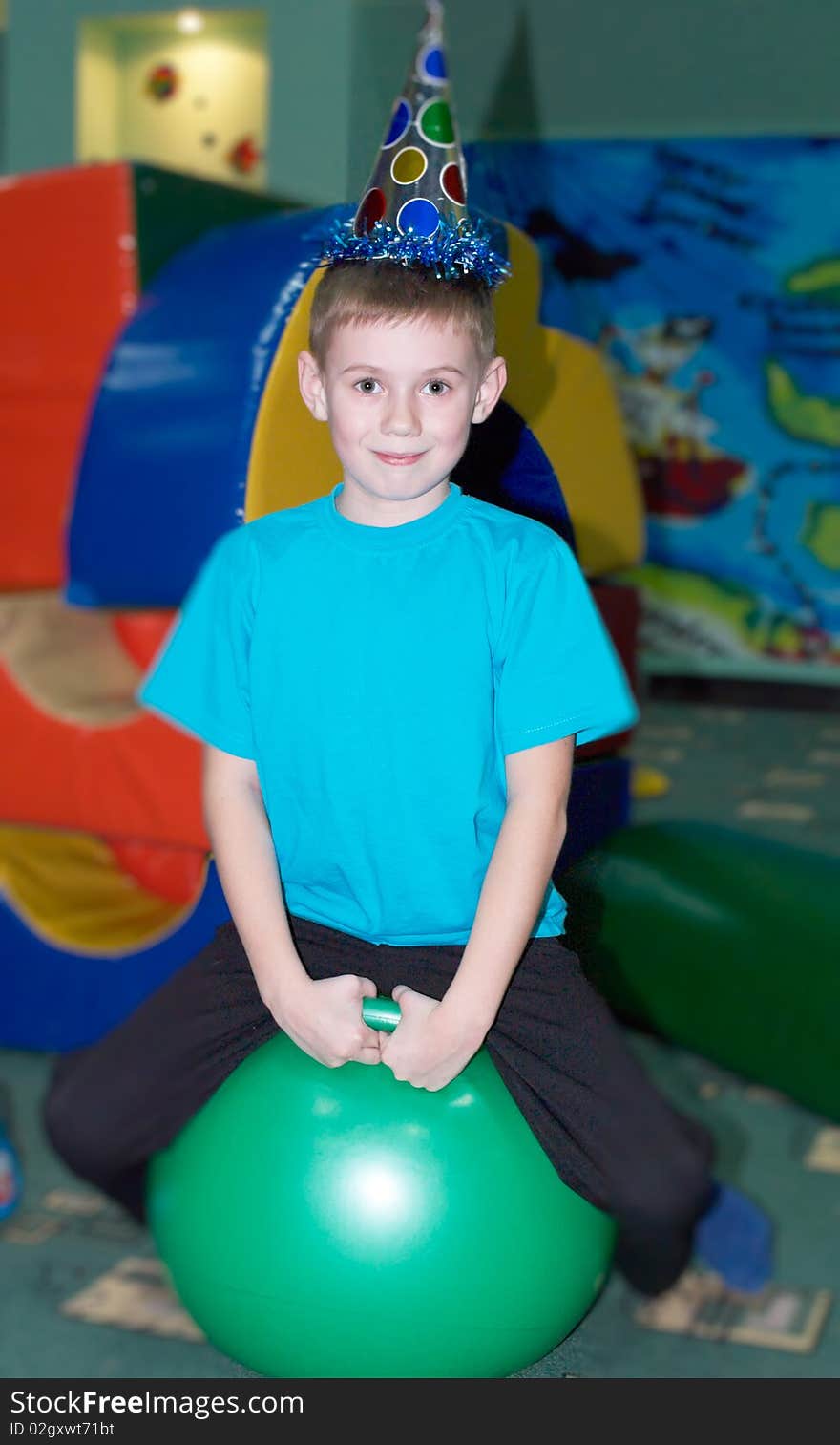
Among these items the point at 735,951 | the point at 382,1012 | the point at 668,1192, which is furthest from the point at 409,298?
the point at 735,951

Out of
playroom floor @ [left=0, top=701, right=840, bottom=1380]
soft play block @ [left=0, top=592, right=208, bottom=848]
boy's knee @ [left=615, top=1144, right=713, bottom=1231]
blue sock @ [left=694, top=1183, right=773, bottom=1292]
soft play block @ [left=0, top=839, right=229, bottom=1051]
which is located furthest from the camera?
soft play block @ [left=0, top=839, right=229, bottom=1051]

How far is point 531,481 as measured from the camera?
1.59ft

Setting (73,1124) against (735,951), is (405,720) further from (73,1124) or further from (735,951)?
(735,951)

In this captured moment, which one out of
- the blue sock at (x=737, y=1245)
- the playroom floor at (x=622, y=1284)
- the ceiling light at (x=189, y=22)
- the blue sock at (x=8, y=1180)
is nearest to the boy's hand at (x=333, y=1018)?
the playroom floor at (x=622, y=1284)

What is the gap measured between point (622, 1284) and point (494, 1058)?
3.64ft

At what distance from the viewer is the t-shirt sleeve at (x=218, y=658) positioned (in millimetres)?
508

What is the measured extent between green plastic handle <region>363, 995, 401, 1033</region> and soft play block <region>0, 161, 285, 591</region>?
1557 millimetres

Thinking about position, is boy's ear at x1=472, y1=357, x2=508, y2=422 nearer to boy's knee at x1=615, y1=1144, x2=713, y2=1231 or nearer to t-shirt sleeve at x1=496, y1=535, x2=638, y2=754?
t-shirt sleeve at x1=496, y1=535, x2=638, y2=754

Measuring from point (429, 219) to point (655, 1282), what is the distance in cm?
69

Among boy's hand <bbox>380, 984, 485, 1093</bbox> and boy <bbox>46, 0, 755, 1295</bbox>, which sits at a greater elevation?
boy <bbox>46, 0, 755, 1295</bbox>

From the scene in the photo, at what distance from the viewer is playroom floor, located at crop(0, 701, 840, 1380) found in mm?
1351

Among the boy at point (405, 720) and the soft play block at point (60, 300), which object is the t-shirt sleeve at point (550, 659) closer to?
the boy at point (405, 720)

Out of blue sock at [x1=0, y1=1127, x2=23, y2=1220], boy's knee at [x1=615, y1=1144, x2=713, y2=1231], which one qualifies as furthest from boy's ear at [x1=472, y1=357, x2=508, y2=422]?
blue sock at [x1=0, y1=1127, x2=23, y2=1220]

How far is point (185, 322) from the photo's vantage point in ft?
5.13
